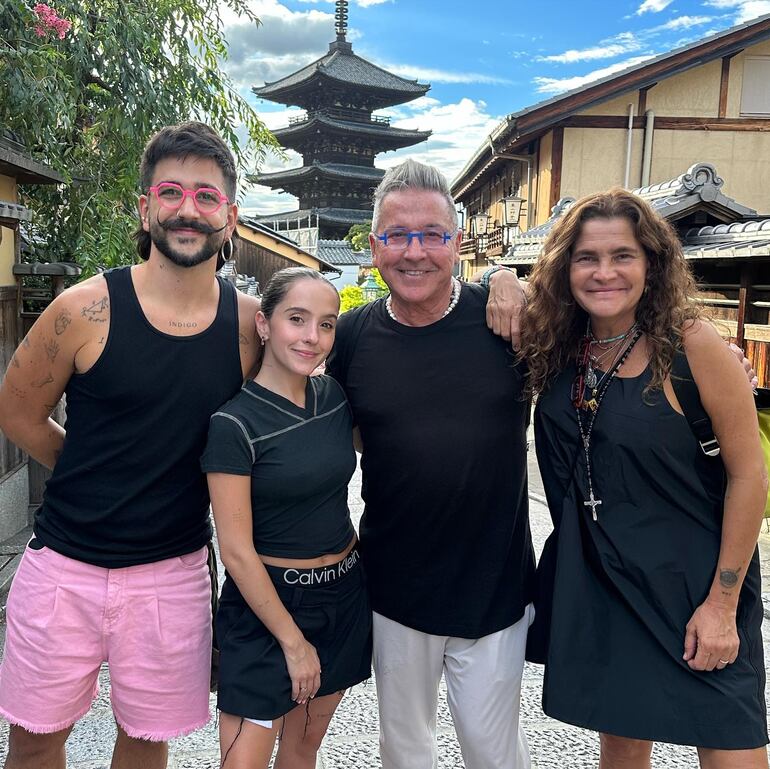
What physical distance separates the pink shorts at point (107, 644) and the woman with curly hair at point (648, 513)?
1081 millimetres

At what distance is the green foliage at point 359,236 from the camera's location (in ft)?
104

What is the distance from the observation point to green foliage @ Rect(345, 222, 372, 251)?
31562 mm

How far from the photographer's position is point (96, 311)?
6.72ft

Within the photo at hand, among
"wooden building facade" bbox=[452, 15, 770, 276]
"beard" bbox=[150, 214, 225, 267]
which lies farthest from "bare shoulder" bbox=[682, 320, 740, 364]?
"wooden building facade" bbox=[452, 15, 770, 276]

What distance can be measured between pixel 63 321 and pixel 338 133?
111 ft

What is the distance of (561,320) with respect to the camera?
7.03ft

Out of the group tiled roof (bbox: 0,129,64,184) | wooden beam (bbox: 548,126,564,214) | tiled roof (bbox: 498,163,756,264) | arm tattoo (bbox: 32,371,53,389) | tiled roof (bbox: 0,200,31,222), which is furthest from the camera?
wooden beam (bbox: 548,126,564,214)

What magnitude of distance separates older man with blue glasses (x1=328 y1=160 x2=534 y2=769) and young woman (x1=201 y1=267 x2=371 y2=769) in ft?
0.57

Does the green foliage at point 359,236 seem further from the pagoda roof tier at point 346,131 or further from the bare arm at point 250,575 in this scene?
the bare arm at point 250,575

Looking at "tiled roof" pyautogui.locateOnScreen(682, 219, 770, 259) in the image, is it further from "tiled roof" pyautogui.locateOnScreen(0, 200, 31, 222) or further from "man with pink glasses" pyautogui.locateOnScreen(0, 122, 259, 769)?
"tiled roof" pyautogui.locateOnScreen(0, 200, 31, 222)

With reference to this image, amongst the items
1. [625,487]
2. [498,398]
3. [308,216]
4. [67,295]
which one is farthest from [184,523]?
[308,216]

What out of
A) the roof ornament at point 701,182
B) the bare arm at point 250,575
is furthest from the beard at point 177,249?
the roof ornament at point 701,182

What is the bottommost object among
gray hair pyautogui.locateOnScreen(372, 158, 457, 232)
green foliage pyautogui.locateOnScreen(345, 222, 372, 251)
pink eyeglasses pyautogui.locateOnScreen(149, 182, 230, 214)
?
pink eyeglasses pyautogui.locateOnScreen(149, 182, 230, 214)

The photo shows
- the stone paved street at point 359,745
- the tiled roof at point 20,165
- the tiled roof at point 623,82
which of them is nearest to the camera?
the stone paved street at point 359,745
